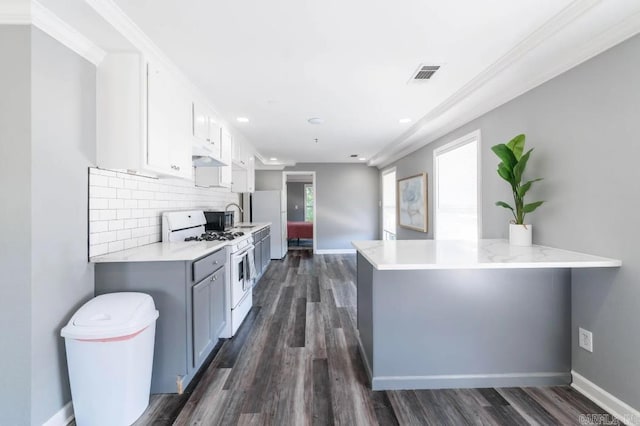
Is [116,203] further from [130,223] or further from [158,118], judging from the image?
[158,118]

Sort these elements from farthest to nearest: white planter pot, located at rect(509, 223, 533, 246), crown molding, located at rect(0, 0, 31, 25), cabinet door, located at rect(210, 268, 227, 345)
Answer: cabinet door, located at rect(210, 268, 227, 345) < white planter pot, located at rect(509, 223, 533, 246) < crown molding, located at rect(0, 0, 31, 25)

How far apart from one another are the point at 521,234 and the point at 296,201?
33.9ft

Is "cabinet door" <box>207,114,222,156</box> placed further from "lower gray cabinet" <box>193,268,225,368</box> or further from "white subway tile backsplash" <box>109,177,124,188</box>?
"lower gray cabinet" <box>193,268,225,368</box>

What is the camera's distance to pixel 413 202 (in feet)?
16.5

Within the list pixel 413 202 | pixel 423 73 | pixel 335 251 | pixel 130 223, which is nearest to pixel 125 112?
pixel 130 223

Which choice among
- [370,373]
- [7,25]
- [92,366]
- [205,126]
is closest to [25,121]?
[7,25]

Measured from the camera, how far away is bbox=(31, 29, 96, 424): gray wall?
151 centimetres

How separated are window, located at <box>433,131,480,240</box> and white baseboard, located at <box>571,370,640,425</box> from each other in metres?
1.50

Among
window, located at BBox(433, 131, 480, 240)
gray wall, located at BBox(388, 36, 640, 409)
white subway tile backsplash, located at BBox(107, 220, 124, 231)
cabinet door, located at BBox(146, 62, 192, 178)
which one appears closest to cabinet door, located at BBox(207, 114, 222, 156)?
cabinet door, located at BBox(146, 62, 192, 178)

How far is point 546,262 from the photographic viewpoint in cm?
167

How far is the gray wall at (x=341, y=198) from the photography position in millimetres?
7465

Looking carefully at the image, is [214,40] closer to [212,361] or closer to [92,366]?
[92,366]

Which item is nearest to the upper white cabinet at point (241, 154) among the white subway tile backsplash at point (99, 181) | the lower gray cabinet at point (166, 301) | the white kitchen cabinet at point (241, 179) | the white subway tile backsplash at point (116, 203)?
the white kitchen cabinet at point (241, 179)

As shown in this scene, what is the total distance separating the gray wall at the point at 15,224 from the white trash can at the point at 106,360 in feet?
0.64
